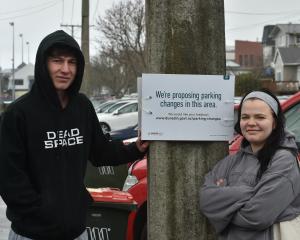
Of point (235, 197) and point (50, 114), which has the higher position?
point (50, 114)

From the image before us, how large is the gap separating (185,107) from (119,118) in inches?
768

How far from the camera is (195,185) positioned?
2.73 m

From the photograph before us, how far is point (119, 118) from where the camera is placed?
2217 cm

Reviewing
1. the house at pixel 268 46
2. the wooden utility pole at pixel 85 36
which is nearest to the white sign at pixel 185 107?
the wooden utility pole at pixel 85 36

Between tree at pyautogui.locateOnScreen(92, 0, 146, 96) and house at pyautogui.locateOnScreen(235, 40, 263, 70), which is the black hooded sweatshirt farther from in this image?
house at pyautogui.locateOnScreen(235, 40, 263, 70)

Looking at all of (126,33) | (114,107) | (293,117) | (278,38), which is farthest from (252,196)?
(278,38)

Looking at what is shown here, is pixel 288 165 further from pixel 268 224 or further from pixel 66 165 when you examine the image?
pixel 66 165

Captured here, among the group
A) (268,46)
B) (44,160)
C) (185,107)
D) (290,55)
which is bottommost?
(44,160)

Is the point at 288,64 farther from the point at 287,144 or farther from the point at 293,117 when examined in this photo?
the point at 287,144

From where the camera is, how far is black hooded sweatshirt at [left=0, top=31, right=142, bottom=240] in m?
2.57

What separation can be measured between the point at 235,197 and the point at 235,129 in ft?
1.43

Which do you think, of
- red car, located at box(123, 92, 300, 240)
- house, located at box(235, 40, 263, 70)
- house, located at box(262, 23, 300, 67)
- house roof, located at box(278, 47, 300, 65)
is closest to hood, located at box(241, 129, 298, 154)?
red car, located at box(123, 92, 300, 240)

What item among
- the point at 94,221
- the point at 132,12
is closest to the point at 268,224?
the point at 94,221

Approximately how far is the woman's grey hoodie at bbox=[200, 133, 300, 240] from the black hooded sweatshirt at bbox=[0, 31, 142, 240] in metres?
0.66
